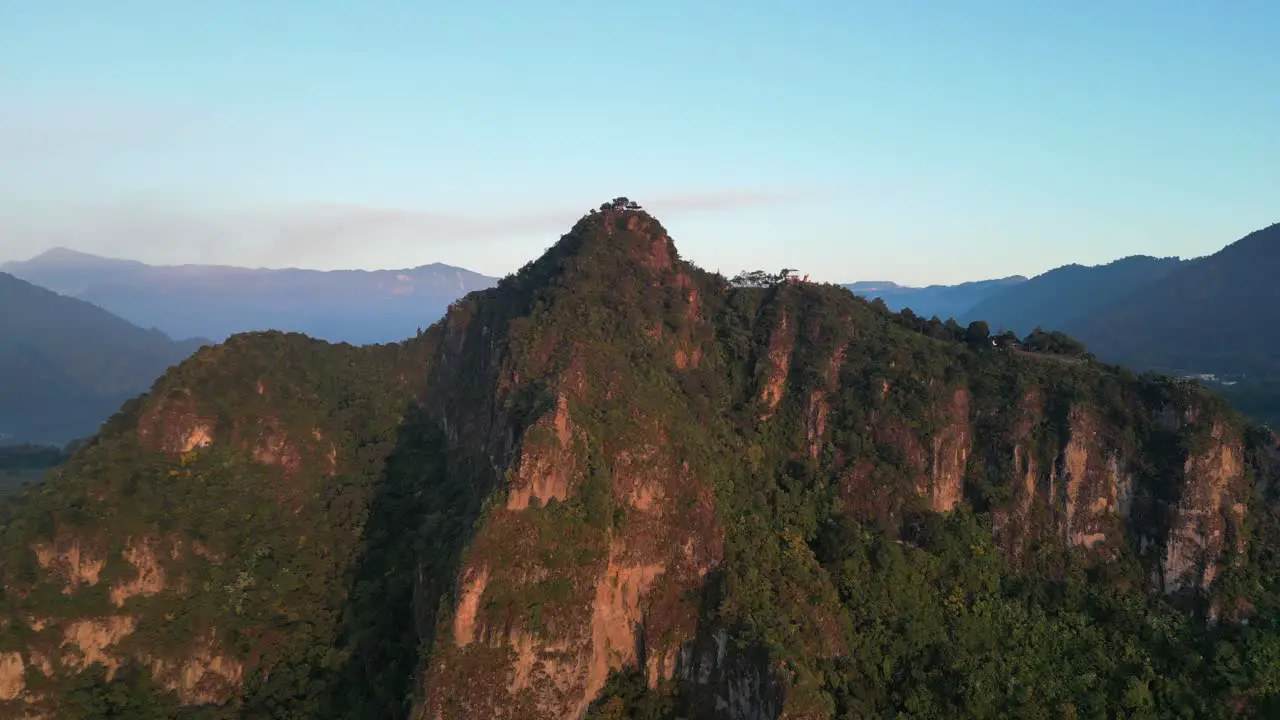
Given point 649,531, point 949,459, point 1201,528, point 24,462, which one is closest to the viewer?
point 649,531

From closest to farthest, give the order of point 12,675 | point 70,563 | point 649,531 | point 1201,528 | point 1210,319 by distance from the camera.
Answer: point 12,675
point 649,531
point 70,563
point 1201,528
point 1210,319

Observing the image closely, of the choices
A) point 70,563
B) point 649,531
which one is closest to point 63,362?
point 70,563

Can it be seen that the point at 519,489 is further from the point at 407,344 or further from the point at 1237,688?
the point at 1237,688

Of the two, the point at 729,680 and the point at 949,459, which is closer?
the point at 729,680

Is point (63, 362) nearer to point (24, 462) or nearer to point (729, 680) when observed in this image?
point (24, 462)

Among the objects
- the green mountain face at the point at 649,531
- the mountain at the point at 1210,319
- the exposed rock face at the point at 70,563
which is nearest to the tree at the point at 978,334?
the green mountain face at the point at 649,531

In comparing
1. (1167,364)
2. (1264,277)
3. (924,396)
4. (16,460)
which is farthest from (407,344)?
(1264,277)
